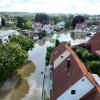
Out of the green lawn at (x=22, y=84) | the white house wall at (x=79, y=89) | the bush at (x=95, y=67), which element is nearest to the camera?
the white house wall at (x=79, y=89)

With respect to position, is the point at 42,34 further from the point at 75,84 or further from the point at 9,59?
the point at 75,84

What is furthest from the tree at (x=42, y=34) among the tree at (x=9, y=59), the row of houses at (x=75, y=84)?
the row of houses at (x=75, y=84)

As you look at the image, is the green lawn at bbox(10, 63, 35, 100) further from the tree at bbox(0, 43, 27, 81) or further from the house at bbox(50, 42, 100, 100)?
the house at bbox(50, 42, 100, 100)

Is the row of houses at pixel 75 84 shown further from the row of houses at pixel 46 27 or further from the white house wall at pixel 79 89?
the row of houses at pixel 46 27

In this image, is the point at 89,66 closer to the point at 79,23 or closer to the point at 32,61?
the point at 32,61

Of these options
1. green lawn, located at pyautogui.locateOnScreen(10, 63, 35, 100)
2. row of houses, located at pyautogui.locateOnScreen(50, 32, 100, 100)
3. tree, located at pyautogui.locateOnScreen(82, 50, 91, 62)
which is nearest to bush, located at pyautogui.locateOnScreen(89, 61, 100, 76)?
row of houses, located at pyautogui.locateOnScreen(50, 32, 100, 100)

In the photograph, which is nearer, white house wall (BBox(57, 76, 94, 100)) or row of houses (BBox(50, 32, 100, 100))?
row of houses (BBox(50, 32, 100, 100))

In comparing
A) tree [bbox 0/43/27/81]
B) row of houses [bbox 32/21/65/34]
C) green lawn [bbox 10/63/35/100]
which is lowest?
row of houses [bbox 32/21/65/34]

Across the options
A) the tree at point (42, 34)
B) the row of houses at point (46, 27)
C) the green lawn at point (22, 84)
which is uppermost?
the green lawn at point (22, 84)
